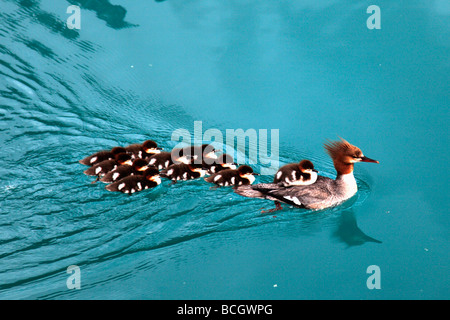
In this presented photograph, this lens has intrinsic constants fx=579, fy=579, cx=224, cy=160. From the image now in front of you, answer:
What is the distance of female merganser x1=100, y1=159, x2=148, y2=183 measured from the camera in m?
5.07

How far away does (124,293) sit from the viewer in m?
3.86

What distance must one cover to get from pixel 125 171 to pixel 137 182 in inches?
7.8

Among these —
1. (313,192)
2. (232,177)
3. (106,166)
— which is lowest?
(313,192)

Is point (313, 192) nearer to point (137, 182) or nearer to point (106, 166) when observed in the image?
point (137, 182)

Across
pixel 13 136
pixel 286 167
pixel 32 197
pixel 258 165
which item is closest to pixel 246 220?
pixel 286 167

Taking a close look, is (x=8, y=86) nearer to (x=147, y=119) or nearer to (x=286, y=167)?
(x=147, y=119)

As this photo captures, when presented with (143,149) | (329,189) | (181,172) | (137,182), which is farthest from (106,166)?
(329,189)

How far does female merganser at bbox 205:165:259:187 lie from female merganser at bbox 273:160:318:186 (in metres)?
0.29

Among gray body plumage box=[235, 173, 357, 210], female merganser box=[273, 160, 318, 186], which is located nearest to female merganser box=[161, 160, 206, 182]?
gray body plumage box=[235, 173, 357, 210]

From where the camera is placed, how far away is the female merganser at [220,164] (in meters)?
5.37

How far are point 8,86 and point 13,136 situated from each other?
1.10 m

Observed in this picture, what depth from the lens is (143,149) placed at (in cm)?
563

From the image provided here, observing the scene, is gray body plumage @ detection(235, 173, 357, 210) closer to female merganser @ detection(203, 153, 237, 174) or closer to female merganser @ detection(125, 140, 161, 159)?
female merganser @ detection(203, 153, 237, 174)

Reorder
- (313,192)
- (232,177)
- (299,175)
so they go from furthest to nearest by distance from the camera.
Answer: (232,177) → (299,175) → (313,192)
